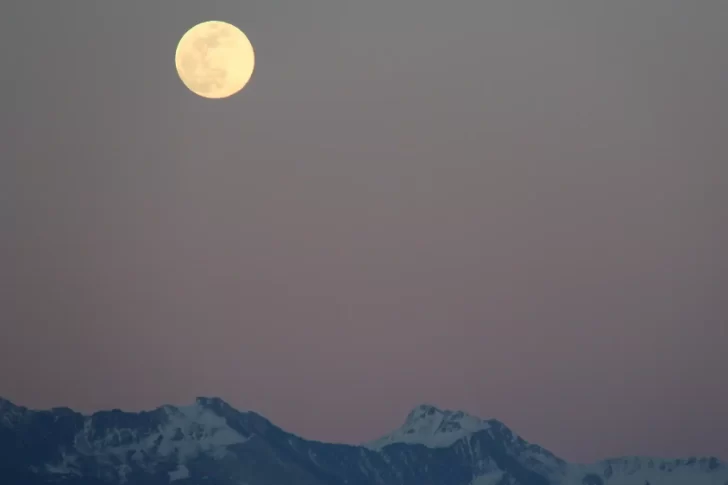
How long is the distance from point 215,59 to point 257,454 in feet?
15.3

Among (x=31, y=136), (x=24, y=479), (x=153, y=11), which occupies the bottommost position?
(x=24, y=479)

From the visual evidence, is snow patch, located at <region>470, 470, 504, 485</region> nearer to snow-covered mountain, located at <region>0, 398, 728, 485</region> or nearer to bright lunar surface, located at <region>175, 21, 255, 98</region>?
snow-covered mountain, located at <region>0, 398, 728, 485</region>

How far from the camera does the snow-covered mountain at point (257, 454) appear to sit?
20.5m

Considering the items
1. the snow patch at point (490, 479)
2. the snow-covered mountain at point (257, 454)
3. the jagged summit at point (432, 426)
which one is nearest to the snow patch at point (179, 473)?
the snow-covered mountain at point (257, 454)

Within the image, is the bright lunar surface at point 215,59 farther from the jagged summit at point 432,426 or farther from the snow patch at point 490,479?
the snow patch at point 490,479

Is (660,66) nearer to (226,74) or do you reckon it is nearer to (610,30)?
(610,30)

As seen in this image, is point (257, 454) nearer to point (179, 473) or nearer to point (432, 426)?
point (179, 473)

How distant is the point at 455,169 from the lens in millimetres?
21016

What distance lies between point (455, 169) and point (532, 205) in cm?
101

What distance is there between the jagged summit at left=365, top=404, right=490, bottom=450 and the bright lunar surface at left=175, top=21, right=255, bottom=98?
14.4ft

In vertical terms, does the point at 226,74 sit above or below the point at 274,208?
above

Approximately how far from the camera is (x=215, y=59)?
20734 millimetres

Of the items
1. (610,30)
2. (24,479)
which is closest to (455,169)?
(610,30)

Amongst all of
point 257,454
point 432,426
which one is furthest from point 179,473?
point 432,426
